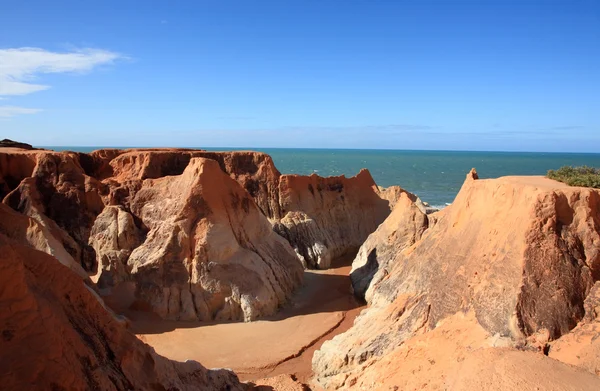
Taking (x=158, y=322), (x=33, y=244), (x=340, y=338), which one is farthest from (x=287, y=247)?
(x=33, y=244)

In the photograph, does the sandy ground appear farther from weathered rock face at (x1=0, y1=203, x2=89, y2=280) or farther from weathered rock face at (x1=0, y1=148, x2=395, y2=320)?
weathered rock face at (x1=0, y1=203, x2=89, y2=280)

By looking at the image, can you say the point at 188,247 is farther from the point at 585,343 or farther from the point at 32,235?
the point at 585,343

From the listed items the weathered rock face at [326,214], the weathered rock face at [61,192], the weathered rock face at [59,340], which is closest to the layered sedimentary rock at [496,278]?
the weathered rock face at [59,340]

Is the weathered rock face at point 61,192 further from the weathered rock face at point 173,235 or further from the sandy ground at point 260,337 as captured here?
the sandy ground at point 260,337

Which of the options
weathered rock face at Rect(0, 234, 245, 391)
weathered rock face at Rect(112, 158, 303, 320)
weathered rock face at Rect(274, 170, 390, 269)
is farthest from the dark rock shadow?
weathered rock face at Rect(0, 234, 245, 391)

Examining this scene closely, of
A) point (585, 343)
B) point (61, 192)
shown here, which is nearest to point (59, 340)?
point (585, 343)

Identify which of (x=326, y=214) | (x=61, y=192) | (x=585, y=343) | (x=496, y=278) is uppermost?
(x=61, y=192)
